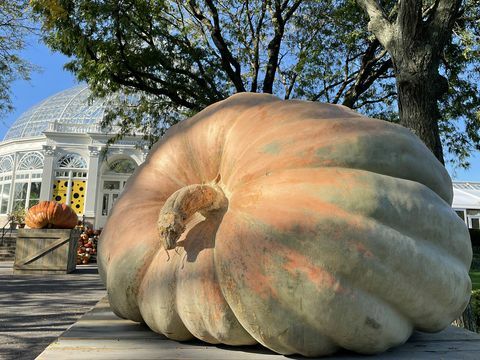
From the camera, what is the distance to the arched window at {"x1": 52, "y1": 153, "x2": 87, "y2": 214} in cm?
2872

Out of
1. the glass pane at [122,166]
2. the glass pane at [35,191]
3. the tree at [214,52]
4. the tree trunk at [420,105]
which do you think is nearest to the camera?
the tree trunk at [420,105]

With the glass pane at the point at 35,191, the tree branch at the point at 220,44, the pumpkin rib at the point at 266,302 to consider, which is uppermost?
the tree branch at the point at 220,44

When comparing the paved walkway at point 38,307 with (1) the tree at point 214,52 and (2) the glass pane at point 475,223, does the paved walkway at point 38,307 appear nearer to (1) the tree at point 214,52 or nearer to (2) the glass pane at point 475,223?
(1) the tree at point 214,52

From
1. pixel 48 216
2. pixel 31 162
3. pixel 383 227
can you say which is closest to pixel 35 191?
pixel 31 162

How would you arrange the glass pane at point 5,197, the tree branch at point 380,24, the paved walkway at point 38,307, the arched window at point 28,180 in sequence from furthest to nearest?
the glass pane at point 5,197, the arched window at point 28,180, the tree branch at point 380,24, the paved walkway at point 38,307

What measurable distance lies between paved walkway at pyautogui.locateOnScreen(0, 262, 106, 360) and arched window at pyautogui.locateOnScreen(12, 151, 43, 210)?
2136cm

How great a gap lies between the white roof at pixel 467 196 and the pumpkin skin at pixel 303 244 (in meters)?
29.8

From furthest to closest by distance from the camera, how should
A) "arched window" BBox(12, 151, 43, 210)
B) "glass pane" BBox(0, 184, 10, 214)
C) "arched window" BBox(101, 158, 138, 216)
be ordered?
"glass pane" BBox(0, 184, 10, 214) → "arched window" BBox(101, 158, 138, 216) → "arched window" BBox(12, 151, 43, 210)

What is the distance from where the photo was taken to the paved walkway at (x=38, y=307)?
4.04m

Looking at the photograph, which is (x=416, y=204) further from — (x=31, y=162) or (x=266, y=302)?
(x=31, y=162)

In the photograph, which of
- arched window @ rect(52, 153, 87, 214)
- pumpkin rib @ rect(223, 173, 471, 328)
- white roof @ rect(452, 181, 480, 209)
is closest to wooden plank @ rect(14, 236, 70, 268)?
pumpkin rib @ rect(223, 173, 471, 328)

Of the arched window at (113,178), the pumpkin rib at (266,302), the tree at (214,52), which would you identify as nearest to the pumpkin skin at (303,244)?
the pumpkin rib at (266,302)

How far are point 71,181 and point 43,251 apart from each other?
790 inches

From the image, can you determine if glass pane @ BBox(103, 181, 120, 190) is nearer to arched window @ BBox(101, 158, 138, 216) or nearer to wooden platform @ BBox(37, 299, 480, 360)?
arched window @ BBox(101, 158, 138, 216)
